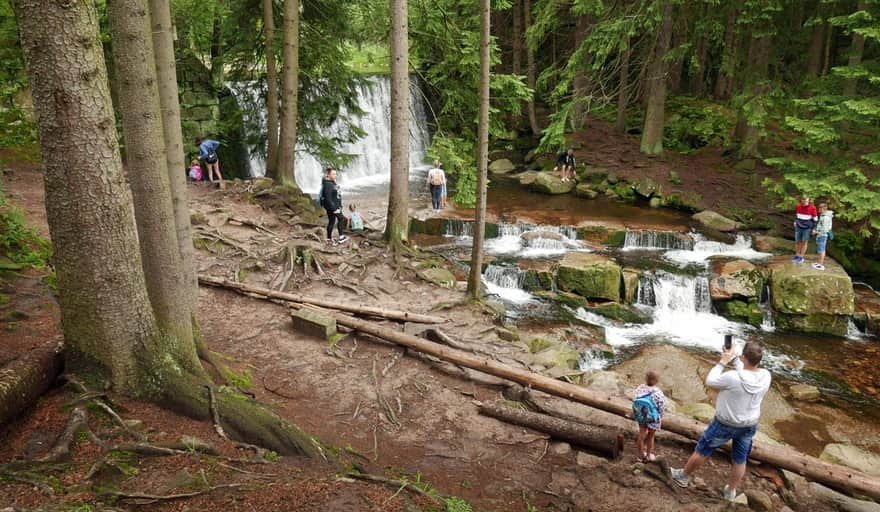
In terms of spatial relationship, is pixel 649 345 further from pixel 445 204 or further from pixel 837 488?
Result: pixel 445 204

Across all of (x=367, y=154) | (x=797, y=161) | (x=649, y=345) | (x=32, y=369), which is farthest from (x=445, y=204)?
(x=32, y=369)

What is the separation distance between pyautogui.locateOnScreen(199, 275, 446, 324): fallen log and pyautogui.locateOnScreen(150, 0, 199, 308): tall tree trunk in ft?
9.07

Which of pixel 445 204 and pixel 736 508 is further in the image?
pixel 445 204

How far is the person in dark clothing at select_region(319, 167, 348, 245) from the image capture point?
12398mm

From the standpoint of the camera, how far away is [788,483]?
6.34 metres

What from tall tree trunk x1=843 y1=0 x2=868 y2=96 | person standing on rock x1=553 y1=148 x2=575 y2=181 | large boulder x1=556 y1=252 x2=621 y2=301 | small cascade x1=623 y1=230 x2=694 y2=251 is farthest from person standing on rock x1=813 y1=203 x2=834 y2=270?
person standing on rock x1=553 y1=148 x2=575 y2=181

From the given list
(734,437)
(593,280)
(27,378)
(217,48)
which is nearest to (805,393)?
(593,280)

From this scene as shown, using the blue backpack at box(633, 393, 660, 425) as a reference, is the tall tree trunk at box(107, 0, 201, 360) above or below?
above

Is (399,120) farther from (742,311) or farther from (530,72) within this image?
(530,72)

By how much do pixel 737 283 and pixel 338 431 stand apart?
39.0 feet

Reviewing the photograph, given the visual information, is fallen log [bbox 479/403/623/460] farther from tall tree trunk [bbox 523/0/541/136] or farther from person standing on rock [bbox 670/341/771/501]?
tall tree trunk [bbox 523/0/541/136]

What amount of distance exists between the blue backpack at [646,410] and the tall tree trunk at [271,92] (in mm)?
12852

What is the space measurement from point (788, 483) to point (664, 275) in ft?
28.6

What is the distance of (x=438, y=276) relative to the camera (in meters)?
12.6
